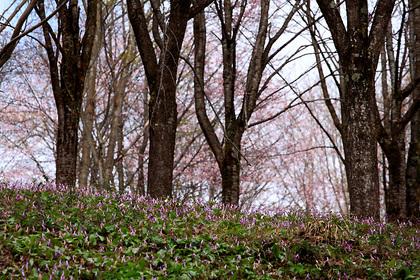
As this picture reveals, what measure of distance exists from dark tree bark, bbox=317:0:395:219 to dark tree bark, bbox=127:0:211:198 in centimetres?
291

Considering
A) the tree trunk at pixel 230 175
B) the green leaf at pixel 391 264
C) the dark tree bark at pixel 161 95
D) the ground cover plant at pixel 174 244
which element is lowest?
the green leaf at pixel 391 264

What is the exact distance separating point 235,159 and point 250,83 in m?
1.93

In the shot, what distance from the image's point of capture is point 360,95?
7.36 m

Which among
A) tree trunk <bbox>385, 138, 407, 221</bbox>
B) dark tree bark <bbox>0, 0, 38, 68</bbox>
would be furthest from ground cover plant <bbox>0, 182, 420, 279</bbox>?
tree trunk <bbox>385, 138, 407, 221</bbox>

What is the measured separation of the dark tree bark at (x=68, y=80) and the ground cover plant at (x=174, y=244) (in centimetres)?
282

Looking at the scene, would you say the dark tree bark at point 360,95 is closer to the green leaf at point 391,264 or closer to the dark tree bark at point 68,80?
the green leaf at point 391,264

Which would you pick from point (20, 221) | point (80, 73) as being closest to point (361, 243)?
point (20, 221)

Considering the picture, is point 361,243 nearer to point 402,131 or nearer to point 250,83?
point 250,83

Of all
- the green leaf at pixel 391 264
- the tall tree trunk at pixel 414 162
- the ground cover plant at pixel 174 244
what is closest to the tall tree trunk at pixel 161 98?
the ground cover plant at pixel 174 244

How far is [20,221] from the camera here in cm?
470

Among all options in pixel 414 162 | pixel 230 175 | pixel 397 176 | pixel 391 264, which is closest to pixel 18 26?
pixel 230 175

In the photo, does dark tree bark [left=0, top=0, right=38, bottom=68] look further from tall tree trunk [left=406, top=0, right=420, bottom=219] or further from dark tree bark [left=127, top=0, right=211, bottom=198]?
tall tree trunk [left=406, top=0, right=420, bottom=219]

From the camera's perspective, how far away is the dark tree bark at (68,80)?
8.82 metres

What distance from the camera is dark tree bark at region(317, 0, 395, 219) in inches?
282
